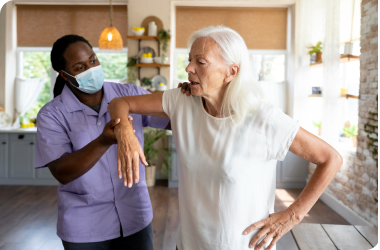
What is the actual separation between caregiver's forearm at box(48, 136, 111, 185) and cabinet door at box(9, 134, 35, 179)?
4175 mm

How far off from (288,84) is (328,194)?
1.97 metres

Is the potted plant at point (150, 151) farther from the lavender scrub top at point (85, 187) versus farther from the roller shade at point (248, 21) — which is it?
the lavender scrub top at point (85, 187)

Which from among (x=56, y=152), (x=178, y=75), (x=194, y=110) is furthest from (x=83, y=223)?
(x=178, y=75)

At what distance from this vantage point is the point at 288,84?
5.49 meters

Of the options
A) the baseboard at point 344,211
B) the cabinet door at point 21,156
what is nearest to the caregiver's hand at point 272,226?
the baseboard at point 344,211

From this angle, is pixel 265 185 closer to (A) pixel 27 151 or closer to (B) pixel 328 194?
→ (B) pixel 328 194

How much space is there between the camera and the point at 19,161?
16.8ft

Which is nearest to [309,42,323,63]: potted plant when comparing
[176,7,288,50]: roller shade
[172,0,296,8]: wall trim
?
[176,7,288,50]: roller shade

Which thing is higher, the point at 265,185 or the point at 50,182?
the point at 265,185

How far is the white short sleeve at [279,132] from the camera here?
108 cm

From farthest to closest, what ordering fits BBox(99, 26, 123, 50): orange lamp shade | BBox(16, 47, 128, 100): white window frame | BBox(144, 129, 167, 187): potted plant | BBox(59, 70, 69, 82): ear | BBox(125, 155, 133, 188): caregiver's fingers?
BBox(16, 47, 128, 100): white window frame, BBox(144, 129, 167, 187): potted plant, BBox(99, 26, 123, 50): orange lamp shade, BBox(59, 70, 69, 82): ear, BBox(125, 155, 133, 188): caregiver's fingers

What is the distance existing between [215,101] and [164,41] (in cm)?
417

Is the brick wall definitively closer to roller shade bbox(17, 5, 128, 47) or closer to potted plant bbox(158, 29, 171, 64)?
potted plant bbox(158, 29, 171, 64)

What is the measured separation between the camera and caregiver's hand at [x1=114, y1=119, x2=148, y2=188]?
1.03 meters
